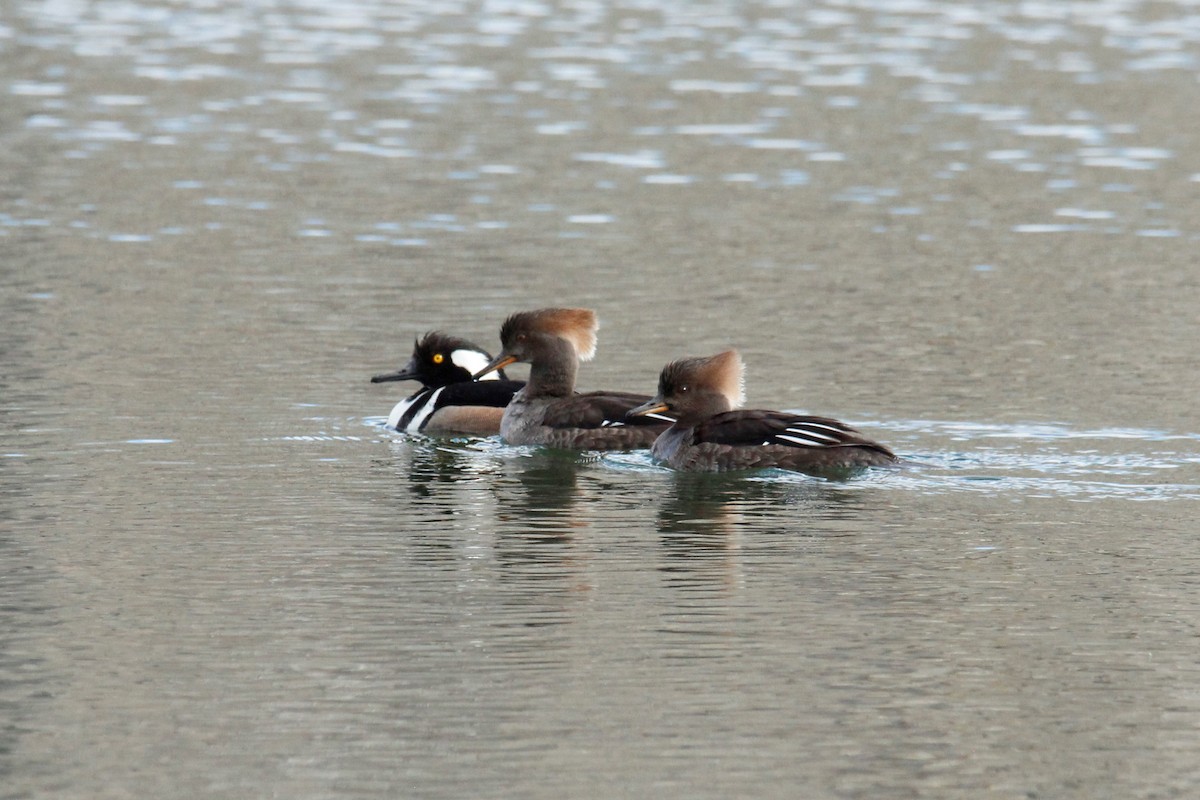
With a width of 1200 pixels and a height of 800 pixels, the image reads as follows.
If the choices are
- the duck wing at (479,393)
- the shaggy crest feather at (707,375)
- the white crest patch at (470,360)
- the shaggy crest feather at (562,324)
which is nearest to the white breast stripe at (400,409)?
the duck wing at (479,393)

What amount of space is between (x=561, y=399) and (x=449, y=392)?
114 centimetres

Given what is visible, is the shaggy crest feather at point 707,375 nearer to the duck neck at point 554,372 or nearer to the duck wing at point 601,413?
the duck wing at point 601,413

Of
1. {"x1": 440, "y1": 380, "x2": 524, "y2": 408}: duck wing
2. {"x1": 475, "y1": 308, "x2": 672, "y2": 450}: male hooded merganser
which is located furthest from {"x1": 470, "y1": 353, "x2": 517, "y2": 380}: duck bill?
{"x1": 440, "y1": 380, "x2": 524, "y2": 408}: duck wing

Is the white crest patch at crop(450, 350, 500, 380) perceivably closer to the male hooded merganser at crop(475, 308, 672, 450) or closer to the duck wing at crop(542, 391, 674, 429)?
the male hooded merganser at crop(475, 308, 672, 450)

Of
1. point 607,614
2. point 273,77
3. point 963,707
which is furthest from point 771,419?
point 273,77

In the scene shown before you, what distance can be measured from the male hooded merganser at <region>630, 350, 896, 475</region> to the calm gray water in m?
0.17

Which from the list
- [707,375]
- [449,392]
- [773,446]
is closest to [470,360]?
[449,392]

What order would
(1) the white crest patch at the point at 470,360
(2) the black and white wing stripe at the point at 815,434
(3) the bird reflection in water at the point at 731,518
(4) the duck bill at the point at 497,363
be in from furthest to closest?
(1) the white crest patch at the point at 470,360
(4) the duck bill at the point at 497,363
(2) the black and white wing stripe at the point at 815,434
(3) the bird reflection in water at the point at 731,518

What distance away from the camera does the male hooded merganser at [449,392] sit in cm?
1501

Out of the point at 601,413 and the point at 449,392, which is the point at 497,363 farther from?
the point at 601,413

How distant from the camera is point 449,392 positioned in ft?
50.1

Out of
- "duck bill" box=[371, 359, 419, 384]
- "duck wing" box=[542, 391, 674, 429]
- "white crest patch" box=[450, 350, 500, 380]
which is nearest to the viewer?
"duck wing" box=[542, 391, 674, 429]

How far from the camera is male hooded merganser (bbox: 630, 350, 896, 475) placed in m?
12.7

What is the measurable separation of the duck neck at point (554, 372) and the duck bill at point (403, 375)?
3.54 ft
